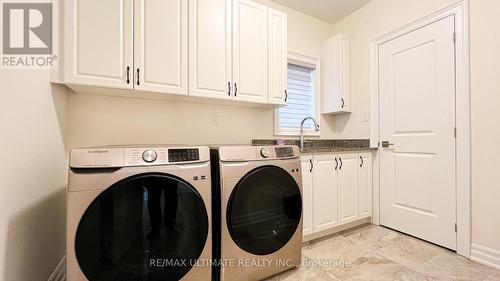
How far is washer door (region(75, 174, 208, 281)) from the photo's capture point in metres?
0.96

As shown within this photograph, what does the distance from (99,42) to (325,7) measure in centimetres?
244

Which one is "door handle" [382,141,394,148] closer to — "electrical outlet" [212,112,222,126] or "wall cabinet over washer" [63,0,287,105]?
"wall cabinet over washer" [63,0,287,105]

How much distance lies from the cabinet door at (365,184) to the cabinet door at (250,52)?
1.30 m

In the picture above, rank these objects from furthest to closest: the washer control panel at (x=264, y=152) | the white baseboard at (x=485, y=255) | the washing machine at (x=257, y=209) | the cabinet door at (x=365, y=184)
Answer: the cabinet door at (x=365, y=184) → the white baseboard at (x=485, y=255) → the washer control panel at (x=264, y=152) → the washing machine at (x=257, y=209)

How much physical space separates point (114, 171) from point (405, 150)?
8.10ft

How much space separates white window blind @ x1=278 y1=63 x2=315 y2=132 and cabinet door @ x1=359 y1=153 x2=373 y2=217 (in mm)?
752

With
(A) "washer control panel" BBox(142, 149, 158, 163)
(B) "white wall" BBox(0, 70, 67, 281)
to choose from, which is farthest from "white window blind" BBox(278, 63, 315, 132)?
(B) "white wall" BBox(0, 70, 67, 281)

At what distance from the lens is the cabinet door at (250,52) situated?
181 centimetres

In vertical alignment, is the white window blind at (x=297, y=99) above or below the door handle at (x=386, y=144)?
above

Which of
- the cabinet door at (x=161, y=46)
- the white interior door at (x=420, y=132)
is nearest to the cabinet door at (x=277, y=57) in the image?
the cabinet door at (x=161, y=46)

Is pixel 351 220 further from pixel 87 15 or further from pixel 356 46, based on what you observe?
pixel 87 15

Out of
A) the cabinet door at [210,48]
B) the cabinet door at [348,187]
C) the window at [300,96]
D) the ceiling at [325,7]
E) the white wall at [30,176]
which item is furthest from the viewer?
the window at [300,96]


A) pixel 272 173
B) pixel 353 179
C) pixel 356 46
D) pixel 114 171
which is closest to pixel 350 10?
pixel 356 46

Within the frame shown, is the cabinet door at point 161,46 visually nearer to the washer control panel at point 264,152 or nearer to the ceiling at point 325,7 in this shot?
the washer control panel at point 264,152
